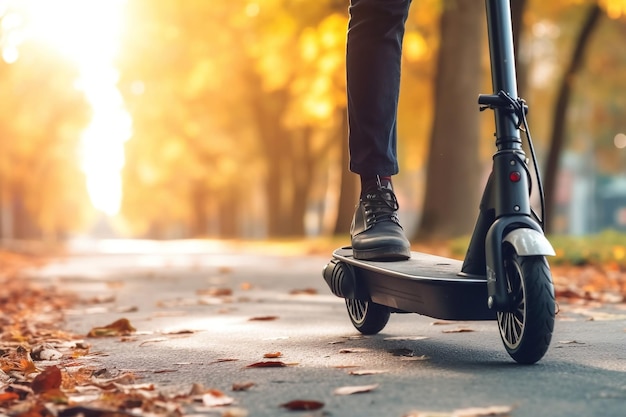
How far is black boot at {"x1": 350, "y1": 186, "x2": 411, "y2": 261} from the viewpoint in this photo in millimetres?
3699

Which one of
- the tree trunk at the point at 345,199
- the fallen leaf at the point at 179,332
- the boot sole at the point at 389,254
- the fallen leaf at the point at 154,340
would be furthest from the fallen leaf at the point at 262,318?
the tree trunk at the point at 345,199

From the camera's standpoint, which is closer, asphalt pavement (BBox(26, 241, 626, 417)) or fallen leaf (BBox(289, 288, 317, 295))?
asphalt pavement (BBox(26, 241, 626, 417))

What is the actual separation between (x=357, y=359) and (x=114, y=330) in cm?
169

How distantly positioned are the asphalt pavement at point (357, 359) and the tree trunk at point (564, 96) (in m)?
12.1

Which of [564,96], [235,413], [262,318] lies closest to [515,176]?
[235,413]

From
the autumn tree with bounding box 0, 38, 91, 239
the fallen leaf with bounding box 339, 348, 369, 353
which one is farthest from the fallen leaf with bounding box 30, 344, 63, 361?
the autumn tree with bounding box 0, 38, 91, 239

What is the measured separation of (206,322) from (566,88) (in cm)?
1380

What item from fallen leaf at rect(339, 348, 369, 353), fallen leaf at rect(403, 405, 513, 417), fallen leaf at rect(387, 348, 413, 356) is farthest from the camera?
fallen leaf at rect(339, 348, 369, 353)

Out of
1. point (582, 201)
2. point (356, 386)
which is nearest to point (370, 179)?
point (356, 386)

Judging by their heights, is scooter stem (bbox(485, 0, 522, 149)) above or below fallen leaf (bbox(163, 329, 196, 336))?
above

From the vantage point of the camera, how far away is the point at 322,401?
258cm

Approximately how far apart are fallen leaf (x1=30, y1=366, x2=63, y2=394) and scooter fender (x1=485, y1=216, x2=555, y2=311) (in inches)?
52.4

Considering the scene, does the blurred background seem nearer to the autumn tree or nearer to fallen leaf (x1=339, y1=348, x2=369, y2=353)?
the autumn tree

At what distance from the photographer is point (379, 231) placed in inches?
148
